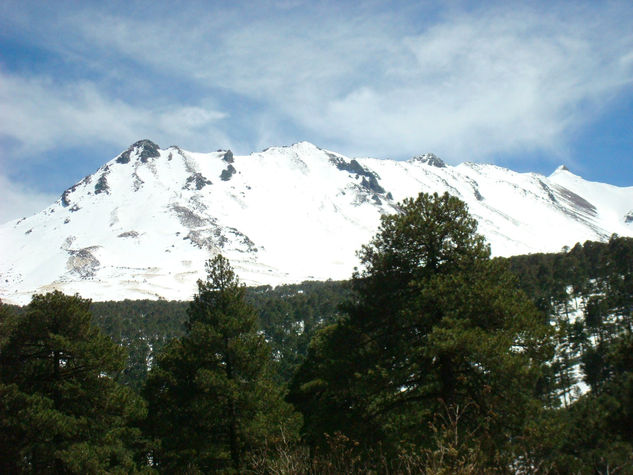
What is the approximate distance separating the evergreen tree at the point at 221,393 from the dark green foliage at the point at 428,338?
2996mm

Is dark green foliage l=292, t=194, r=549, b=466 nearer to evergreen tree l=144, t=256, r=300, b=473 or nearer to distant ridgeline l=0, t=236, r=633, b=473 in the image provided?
distant ridgeline l=0, t=236, r=633, b=473

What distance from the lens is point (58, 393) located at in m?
15.4

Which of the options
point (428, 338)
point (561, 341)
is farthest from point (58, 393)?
point (561, 341)

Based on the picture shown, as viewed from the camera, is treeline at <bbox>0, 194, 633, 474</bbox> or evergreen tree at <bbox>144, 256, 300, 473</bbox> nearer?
treeline at <bbox>0, 194, 633, 474</bbox>

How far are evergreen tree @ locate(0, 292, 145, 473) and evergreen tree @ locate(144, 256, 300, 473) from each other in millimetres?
1893

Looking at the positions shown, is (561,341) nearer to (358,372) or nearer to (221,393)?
(358,372)

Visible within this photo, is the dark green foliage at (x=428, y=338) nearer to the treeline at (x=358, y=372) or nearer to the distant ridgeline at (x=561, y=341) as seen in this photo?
the treeline at (x=358, y=372)

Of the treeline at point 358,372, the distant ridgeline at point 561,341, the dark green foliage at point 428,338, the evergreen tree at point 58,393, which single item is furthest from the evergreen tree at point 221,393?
the dark green foliage at point 428,338

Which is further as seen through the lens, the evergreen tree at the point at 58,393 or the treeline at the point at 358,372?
the evergreen tree at the point at 58,393

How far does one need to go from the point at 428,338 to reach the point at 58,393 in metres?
11.6

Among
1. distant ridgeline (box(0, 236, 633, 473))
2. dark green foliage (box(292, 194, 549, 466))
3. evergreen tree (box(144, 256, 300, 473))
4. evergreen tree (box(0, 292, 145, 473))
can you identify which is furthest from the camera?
evergreen tree (box(144, 256, 300, 473))

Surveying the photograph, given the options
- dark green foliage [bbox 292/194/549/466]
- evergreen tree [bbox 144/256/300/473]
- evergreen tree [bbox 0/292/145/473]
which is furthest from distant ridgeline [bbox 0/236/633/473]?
evergreen tree [bbox 144/256/300/473]

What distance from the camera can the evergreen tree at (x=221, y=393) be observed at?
53.4 feet

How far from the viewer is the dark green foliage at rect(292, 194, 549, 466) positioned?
1096 centimetres
